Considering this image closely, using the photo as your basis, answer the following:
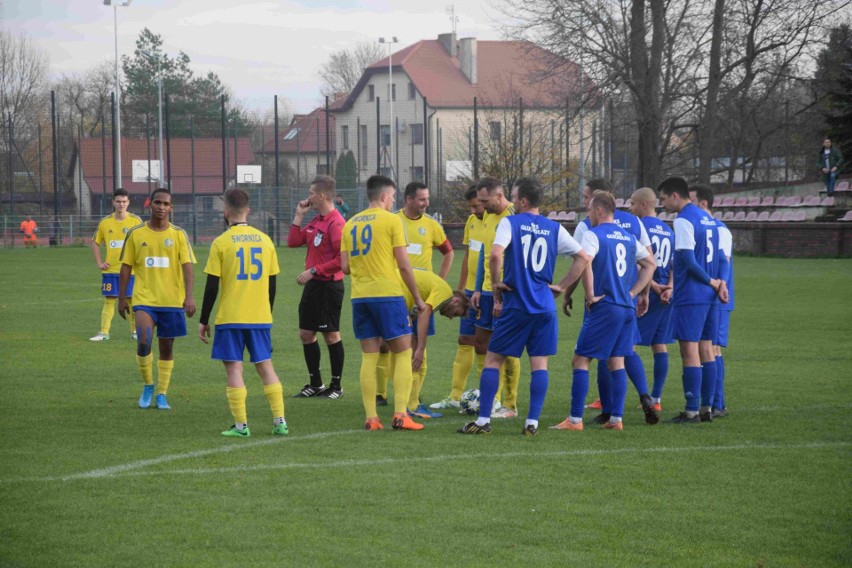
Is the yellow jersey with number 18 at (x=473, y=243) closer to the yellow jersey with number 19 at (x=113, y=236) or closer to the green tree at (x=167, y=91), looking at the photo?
the yellow jersey with number 19 at (x=113, y=236)

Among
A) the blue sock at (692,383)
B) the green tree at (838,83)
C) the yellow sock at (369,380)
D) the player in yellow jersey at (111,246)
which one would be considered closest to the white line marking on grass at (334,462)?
the yellow sock at (369,380)

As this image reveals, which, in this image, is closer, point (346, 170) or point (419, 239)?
point (419, 239)

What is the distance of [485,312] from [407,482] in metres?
2.72

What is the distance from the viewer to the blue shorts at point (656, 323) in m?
9.48

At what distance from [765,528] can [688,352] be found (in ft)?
10.9

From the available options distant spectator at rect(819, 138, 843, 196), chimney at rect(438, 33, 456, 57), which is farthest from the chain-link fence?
chimney at rect(438, 33, 456, 57)

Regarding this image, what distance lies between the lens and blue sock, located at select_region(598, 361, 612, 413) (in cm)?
867

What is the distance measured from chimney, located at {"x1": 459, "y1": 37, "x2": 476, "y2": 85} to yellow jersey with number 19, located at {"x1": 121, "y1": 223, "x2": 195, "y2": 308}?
62673 millimetres

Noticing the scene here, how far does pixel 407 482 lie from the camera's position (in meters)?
6.59

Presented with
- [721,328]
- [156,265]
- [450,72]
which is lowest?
[721,328]

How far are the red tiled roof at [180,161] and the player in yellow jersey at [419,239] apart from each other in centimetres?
4060

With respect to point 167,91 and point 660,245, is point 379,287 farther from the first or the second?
point 167,91

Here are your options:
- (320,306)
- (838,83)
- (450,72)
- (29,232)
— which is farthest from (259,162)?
(320,306)

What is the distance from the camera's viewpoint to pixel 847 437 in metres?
8.14
